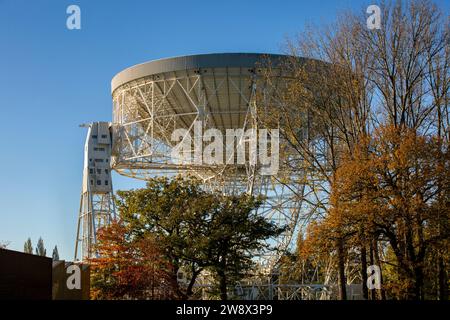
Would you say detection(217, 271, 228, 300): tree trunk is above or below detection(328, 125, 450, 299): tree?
below

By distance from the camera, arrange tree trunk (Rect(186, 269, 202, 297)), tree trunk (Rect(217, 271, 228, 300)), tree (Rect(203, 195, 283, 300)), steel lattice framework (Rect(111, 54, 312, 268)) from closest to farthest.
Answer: tree trunk (Rect(186, 269, 202, 297)), tree (Rect(203, 195, 283, 300)), tree trunk (Rect(217, 271, 228, 300)), steel lattice framework (Rect(111, 54, 312, 268))

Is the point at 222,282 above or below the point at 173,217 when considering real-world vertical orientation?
below

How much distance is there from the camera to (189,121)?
4738 centimetres

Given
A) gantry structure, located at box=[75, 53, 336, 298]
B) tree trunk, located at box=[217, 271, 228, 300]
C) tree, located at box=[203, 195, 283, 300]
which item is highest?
gantry structure, located at box=[75, 53, 336, 298]

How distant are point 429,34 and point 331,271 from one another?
17698 mm

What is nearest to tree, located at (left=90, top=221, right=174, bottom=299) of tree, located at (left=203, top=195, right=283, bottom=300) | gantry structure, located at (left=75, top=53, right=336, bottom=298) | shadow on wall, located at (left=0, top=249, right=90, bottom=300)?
tree, located at (left=203, top=195, right=283, bottom=300)

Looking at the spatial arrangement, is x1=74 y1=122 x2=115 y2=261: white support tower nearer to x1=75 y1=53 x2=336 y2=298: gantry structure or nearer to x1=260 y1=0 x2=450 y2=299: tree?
x1=75 y1=53 x2=336 y2=298: gantry structure

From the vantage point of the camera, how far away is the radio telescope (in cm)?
4412

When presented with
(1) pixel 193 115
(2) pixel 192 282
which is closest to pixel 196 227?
(2) pixel 192 282

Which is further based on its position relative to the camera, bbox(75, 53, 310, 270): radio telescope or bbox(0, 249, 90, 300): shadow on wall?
bbox(75, 53, 310, 270): radio telescope

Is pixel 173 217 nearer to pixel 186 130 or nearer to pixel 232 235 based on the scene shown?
pixel 232 235

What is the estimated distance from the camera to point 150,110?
46156mm

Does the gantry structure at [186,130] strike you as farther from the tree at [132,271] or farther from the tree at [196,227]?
the tree at [132,271]

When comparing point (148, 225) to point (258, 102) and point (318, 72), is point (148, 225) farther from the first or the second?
point (318, 72)
